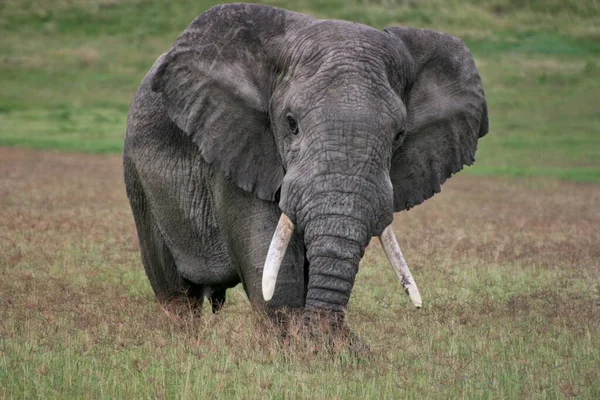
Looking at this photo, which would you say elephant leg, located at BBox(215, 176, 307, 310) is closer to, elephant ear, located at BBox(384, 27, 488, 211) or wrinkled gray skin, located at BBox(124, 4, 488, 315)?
wrinkled gray skin, located at BBox(124, 4, 488, 315)

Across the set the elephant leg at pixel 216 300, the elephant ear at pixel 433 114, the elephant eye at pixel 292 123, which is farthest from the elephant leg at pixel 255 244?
the elephant leg at pixel 216 300

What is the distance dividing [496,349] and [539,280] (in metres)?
3.74

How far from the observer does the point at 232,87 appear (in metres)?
7.72

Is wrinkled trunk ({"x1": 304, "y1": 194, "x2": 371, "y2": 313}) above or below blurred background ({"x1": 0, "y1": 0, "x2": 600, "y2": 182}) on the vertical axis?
above

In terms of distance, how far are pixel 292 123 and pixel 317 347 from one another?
140 cm

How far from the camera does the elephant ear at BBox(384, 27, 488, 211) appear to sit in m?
7.91

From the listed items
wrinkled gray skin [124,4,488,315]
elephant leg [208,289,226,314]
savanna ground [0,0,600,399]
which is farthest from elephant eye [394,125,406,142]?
elephant leg [208,289,226,314]

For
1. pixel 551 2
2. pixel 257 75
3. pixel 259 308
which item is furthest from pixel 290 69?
pixel 551 2

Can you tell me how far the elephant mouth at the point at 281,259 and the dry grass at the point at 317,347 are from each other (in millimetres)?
439

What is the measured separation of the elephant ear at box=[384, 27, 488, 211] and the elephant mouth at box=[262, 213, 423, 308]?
79 centimetres

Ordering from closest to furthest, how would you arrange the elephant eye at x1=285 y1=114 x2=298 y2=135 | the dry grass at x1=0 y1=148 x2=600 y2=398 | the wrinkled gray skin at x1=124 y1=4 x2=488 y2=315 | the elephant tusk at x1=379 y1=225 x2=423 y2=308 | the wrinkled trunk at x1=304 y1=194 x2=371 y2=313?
the dry grass at x1=0 y1=148 x2=600 y2=398 < the wrinkled trunk at x1=304 y1=194 x2=371 y2=313 < the wrinkled gray skin at x1=124 y1=4 x2=488 y2=315 < the elephant tusk at x1=379 y1=225 x2=423 y2=308 < the elephant eye at x1=285 y1=114 x2=298 y2=135

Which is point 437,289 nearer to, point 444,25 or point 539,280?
point 539,280

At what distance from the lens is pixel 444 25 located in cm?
5731

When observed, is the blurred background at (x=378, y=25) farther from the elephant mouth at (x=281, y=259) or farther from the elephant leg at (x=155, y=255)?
the elephant mouth at (x=281, y=259)
